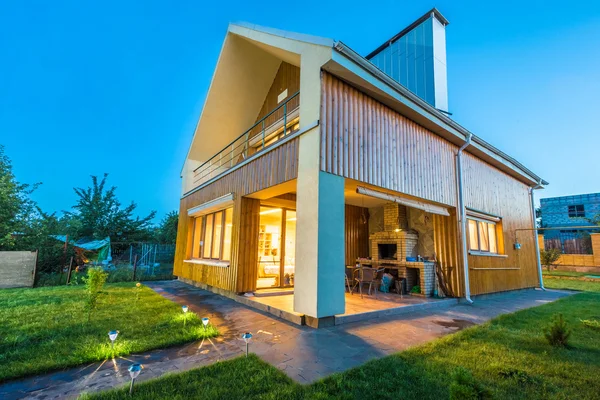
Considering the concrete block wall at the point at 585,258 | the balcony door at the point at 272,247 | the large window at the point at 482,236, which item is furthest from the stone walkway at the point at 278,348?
the concrete block wall at the point at 585,258

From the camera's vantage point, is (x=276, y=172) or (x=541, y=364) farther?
(x=276, y=172)

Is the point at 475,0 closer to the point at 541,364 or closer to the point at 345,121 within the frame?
the point at 345,121

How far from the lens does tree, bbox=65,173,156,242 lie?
18109 mm

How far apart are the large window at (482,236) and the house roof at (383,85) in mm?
2249

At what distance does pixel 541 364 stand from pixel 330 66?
5.24m

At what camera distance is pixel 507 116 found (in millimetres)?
55719

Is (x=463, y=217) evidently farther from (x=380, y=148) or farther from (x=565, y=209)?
(x=565, y=209)

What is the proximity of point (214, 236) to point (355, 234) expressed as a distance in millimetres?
5033

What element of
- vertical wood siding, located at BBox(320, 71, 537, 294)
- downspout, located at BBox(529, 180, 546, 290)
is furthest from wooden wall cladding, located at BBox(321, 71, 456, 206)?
downspout, located at BBox(529, 180, 546, 290)

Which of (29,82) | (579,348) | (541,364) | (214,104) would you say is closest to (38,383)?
(541,364)

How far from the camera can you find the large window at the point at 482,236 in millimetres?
8469

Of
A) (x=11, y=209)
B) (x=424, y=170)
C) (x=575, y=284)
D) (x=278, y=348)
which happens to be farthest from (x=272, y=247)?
(x=575, y=284)

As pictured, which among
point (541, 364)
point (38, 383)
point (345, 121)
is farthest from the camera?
point (345, 121)

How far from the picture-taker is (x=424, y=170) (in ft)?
23.1
